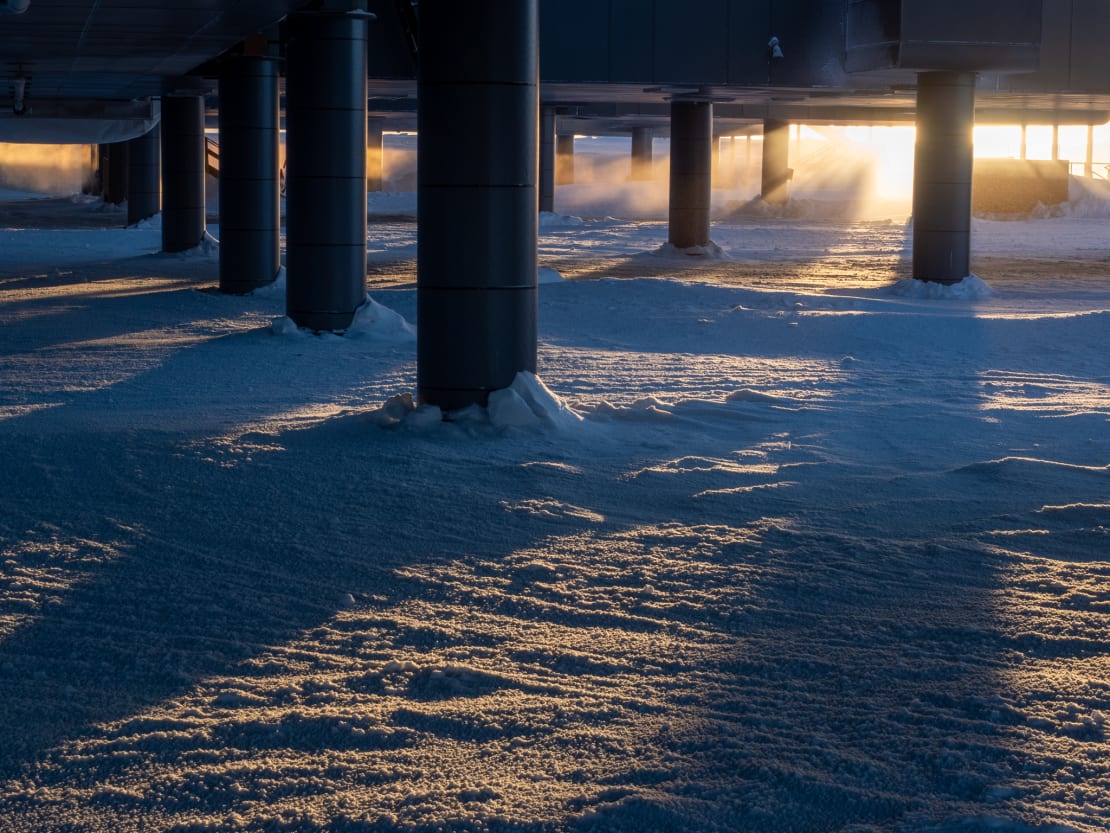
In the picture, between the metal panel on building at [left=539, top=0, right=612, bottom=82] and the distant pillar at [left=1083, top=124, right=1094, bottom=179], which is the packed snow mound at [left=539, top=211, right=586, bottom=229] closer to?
the metal panel on building at [left=539, top=0, right=612, bottom=82]

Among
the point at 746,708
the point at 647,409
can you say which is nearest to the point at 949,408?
the point at 647,409

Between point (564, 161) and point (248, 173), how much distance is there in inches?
2690

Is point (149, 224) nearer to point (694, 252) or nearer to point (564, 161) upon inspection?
A: point (694, 252)

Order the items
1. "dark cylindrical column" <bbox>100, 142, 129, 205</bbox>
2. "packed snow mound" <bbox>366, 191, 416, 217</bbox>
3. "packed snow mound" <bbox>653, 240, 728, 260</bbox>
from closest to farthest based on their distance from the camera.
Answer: "packed snow mound" <bbox>653, 240, 728, 260</bbox> < "dark cylindrical column" <bbox>100, 142, 129, 205</bbox> < "packed snow mound" <bbox>366, 191, 416, 217</bbox>

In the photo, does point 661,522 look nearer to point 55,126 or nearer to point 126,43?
point 126,43

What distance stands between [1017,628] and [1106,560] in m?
1.53

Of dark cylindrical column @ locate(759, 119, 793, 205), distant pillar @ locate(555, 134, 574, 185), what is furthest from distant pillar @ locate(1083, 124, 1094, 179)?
distant pillar @ locate(555, 134, 574, 185)

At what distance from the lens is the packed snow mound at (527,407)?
10.9 meters

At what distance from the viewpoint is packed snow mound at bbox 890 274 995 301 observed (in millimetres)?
24641

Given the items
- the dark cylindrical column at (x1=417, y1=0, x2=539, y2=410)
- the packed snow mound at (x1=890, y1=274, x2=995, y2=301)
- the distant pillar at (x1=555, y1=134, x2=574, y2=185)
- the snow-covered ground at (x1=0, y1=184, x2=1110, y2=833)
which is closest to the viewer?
the snow-covered ground at (x1=0, y1=184, x2=1110, y2=833)

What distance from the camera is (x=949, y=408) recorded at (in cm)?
1267

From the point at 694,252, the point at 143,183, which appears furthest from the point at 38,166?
the point at 694,252

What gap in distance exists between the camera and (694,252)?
36.0m

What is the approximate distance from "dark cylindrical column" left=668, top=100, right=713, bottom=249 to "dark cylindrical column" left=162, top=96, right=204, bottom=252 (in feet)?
38.9
